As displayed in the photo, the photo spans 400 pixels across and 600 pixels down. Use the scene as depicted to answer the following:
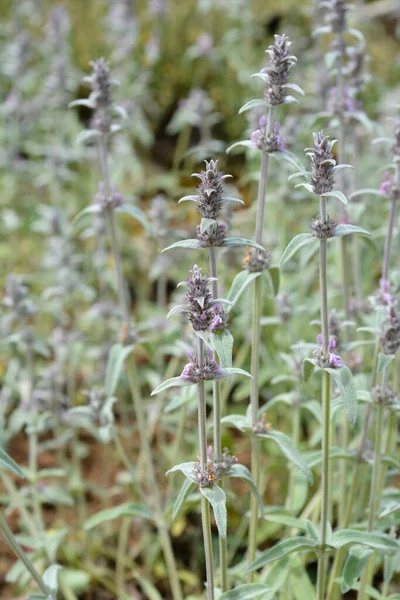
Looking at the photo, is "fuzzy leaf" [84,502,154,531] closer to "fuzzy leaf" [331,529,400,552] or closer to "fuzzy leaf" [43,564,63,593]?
"fuzzy leaf" [43,564,63,593]

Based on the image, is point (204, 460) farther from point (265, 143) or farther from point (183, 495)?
point (265, 143)

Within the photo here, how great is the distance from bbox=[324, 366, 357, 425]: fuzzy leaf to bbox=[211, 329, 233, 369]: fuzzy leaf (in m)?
0.31

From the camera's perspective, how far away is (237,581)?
8.91 ft

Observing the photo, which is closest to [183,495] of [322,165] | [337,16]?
[322,165]

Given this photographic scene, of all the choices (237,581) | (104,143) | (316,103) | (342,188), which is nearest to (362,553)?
(237,581)

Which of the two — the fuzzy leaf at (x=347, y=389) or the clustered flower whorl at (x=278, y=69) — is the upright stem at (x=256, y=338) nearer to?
the clustered flower whorl at (x=278, y=69)

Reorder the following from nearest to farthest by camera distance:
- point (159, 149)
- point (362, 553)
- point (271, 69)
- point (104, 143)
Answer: point (271, 69) → point (362, 553) → point (104, 143) → point (159, 149)

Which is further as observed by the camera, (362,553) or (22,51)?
(22,51)

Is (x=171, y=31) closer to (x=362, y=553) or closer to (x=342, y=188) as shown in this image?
(x=342, y=188)

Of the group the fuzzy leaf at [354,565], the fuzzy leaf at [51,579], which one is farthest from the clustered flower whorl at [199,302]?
the fuzzy leaf at [51,579]

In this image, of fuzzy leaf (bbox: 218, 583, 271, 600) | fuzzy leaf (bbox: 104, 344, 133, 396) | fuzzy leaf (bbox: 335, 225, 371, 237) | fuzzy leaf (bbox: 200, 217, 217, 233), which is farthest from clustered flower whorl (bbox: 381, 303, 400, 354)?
fuzzy leaf (bbox: 104, 344, 133, 396)

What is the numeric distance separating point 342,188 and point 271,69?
1.03 m

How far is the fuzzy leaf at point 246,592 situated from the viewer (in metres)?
1.87

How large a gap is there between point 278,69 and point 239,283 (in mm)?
607
